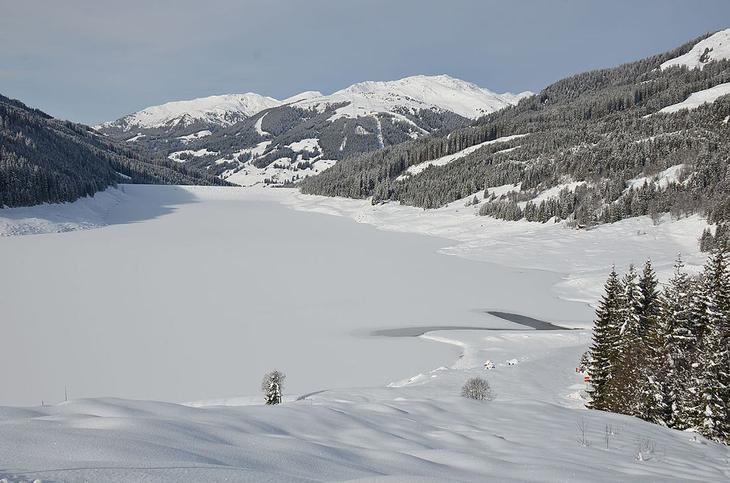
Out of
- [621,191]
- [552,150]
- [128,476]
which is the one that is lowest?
[128,476]

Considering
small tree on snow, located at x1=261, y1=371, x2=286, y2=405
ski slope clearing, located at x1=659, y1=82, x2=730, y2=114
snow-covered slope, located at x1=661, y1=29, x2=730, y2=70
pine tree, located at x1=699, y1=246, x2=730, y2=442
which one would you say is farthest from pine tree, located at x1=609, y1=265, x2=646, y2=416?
snow-covered slope, located at x1=661, y1=29, x2=730, y2=70

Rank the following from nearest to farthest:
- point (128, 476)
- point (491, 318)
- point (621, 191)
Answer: point (128, 476) < point (491, 318) < point (621, 191)

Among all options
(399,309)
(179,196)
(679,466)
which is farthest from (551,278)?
(179,196)

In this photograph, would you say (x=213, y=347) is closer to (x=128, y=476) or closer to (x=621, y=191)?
(x=128, y=476)

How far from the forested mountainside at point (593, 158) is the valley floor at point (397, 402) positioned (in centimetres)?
1215

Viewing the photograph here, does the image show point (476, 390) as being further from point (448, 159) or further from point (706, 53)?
point (706, 53)

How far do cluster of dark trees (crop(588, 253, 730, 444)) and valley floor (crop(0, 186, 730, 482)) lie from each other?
121 inches

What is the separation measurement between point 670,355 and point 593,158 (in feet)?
333

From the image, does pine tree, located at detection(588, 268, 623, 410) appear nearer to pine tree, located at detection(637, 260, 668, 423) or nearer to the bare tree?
pine tree, located at detection(637, 260, 668, 423)

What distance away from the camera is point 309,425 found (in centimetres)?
849

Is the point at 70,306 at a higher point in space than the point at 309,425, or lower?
lower

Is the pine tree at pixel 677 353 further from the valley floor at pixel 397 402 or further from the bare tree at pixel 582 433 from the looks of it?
the bare tree at pixel 582 433

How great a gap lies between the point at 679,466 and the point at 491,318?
29.8m

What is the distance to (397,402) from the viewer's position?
39.9 ft
